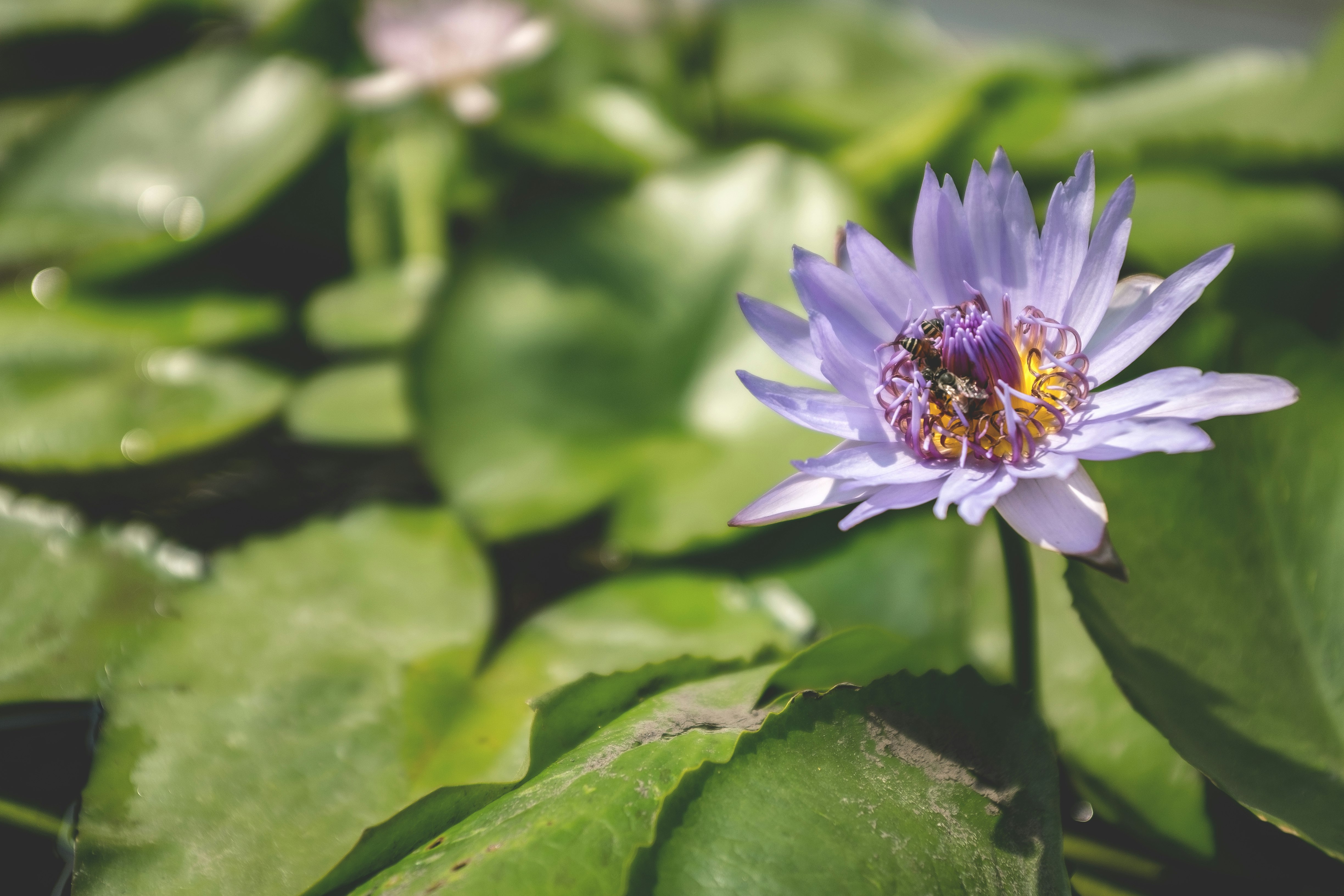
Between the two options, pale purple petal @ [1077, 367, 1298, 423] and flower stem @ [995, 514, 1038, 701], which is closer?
pale purple petal @ [1077, 367, 1298, 423]

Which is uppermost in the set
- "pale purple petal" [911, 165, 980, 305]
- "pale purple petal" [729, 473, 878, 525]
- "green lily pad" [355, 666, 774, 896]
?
"pale purple petal" [911, 165, 980, 305]

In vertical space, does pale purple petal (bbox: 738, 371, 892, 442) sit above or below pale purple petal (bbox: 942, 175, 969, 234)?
below

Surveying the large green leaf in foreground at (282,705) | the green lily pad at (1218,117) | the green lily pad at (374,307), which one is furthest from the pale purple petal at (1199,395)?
the green lily pad at (374,307)

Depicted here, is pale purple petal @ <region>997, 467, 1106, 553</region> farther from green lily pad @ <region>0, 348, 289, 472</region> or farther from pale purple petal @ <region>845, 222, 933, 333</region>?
green lily pad @ <region>0, 348, 289, 472</region>

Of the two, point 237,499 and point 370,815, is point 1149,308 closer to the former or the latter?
point 370,815

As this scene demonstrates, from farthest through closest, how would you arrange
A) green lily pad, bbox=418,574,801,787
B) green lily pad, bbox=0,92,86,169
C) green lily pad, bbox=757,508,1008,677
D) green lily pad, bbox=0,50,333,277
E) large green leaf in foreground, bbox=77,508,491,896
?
green lily pad, bbox=0,92,86,169 < green lily pad, bbox=0,50,333,277 < green lily pad, bbox=757,508,1008,677 < green lily pad, bbox=418,574,801,787 < large green leaf in foreground, bbox=77,508,491,896

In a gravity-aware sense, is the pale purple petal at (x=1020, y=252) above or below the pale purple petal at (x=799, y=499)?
above

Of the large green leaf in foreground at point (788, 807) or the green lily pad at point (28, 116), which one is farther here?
the green lily pad at point (28, 116)

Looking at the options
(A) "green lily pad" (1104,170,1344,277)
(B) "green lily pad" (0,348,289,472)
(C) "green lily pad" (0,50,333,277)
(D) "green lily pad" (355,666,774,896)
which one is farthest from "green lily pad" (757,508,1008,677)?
(C) "green lily pad" (0,50,333,277)

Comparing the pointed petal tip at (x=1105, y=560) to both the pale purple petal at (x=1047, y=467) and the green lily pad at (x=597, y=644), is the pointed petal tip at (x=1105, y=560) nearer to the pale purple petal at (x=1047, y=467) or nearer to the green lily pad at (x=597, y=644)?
the pale purple petal at (x=1047, y=467)
